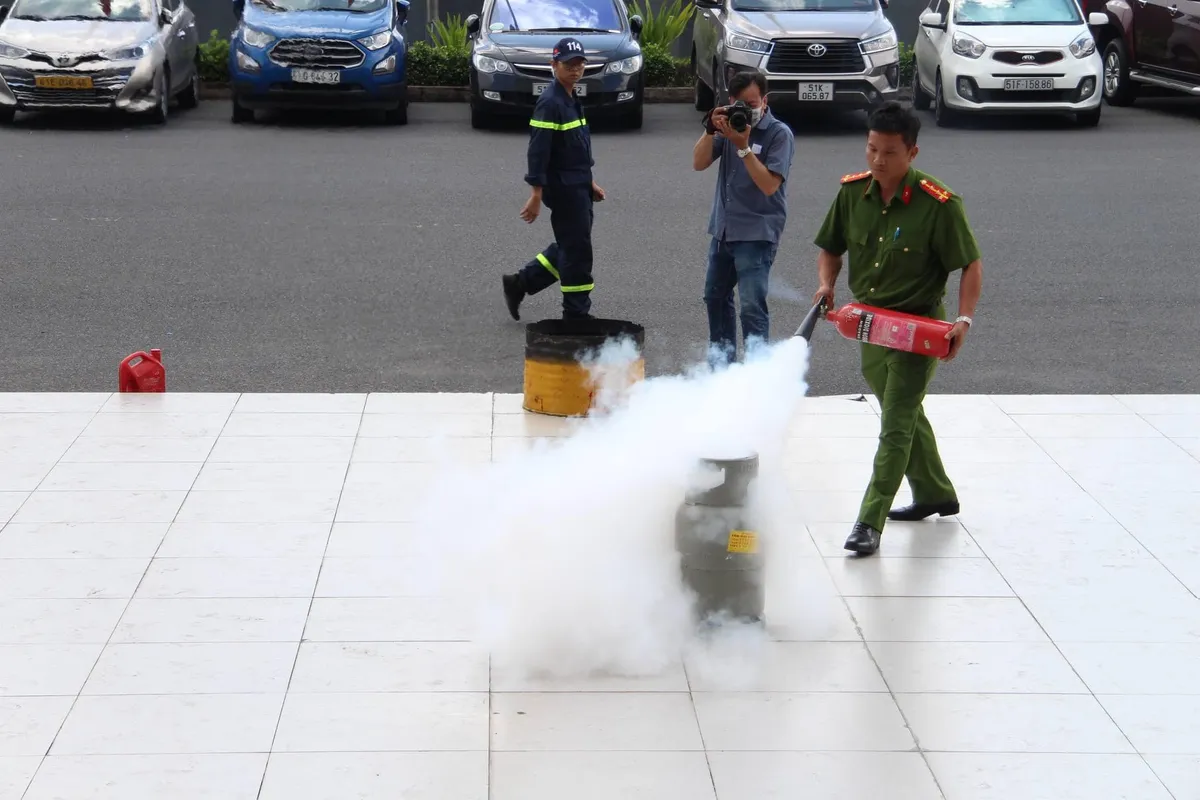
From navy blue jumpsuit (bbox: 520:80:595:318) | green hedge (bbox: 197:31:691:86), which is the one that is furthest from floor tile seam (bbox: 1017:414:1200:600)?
green hedge (bbox: 197:31:691:86)

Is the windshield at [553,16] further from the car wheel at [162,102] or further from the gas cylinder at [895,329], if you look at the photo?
the gas cylinder at [895,329]

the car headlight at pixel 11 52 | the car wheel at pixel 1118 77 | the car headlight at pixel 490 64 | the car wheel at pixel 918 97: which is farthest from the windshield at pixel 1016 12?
the car headlight at pixel 11 52

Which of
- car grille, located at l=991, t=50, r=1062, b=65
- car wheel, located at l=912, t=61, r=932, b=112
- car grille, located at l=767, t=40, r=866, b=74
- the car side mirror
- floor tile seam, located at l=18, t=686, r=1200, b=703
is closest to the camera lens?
floor tile seam, located at l=18, t=686, r=1200, b=703

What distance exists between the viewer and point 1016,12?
20.7 m

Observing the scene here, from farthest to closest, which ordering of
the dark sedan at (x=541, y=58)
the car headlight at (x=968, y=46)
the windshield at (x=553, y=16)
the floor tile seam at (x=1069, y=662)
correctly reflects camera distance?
the car headlight at (x=968, y=46)
the windshield at (x=553, y=16)
the dark sedan at (x=541, y=58)
the floor tile seam at (x=1069, y=662)

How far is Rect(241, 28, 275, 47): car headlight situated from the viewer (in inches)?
758

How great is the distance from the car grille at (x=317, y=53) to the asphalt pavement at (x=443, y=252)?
0.86 meters

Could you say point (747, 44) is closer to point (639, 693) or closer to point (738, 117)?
point (738, 117)

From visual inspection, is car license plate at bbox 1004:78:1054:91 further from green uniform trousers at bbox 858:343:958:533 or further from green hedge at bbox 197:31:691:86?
green uniform trousers at bbox 858:343:958:533

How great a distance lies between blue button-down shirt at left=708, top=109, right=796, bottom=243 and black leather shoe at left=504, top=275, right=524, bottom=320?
2334mm

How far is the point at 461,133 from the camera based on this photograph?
775 inches

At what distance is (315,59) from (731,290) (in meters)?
11.9

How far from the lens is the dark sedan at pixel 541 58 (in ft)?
63.1

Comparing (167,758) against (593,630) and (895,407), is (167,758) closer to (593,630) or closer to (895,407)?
(593,630)
